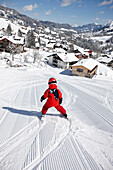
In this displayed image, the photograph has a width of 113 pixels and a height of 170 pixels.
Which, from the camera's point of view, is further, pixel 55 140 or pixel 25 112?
pixel 25 112

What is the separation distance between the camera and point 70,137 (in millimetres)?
2592

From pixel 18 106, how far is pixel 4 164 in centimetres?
254

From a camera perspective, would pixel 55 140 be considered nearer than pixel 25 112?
Yes

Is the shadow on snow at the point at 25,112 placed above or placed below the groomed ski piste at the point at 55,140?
above

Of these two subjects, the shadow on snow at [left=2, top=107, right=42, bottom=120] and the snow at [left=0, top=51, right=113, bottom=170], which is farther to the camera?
the shadow on snow at [left=2, top=107, right=42, bottom=120]

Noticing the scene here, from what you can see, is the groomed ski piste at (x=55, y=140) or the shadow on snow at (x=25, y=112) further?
the shadow on snow at (x=25, y=112)

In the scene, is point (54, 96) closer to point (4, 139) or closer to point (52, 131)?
point (52, 131)

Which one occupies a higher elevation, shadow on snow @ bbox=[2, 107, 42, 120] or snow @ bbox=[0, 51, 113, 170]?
shadow on snow @ bbox=[2, 107, 42, 120]

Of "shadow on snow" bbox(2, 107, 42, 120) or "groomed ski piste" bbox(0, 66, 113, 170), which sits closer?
"groomed ski piste" bbox(0, 66, 113, 170)

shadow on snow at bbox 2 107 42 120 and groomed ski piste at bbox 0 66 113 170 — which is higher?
shadow on snow at bbox 2 107 42 120

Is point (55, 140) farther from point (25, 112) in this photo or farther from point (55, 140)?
point (25, 112)

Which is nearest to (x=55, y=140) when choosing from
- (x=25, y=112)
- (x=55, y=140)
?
(x=55, y=140)

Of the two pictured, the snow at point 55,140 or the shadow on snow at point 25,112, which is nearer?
the snow at point 55,140

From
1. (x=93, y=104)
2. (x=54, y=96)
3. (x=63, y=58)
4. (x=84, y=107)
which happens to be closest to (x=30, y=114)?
(x=54, y=96)
